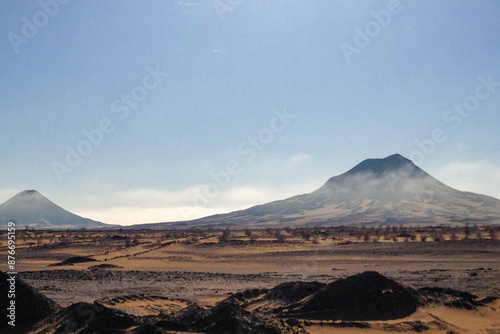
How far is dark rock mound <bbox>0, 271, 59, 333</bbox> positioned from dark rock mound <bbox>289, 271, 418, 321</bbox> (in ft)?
22.4

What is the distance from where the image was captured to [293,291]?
14.5 meters

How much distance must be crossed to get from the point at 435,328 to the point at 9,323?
10.8 metres

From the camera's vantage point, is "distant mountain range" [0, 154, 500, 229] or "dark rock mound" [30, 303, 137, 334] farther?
"distant mountain range" [0, 154, 500, 229]

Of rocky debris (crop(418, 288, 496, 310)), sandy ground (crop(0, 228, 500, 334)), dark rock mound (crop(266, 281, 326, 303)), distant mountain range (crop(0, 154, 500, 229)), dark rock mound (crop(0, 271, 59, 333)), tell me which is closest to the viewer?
dark rock mound (crop(0, 271, 59, 333))

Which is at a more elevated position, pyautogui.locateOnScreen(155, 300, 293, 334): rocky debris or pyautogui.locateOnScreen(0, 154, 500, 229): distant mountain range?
pyautogui.locateOnScreen(0, 154, 500, 229): distant mountain range

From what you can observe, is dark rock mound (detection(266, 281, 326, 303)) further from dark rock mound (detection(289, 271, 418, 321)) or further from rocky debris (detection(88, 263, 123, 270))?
rocky debris (detection(88, 263, 123, 270))

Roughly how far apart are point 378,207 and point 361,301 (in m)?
155

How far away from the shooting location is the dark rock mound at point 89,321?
9172 mm

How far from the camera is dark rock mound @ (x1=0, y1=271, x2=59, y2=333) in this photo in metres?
11.0

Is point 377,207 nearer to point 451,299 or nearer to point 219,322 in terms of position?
point 451,299

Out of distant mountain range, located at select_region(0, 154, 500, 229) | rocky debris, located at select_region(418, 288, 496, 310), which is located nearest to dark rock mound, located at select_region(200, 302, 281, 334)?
rocky debris, located at select_region(418, 288, 496, 310)

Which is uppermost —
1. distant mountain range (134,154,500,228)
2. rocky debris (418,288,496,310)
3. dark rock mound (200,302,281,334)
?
distant mountain range (134,154,500,228)

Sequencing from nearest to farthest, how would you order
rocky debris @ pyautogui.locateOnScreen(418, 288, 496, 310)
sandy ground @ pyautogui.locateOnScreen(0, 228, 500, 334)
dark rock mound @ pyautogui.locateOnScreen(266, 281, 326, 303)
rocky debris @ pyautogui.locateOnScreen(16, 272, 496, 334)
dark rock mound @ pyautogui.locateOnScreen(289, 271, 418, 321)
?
rocky debris @ pyautogui.locateOnScreen(16, 272, 496, 334) < dark rock mound @ pyautogui.locateOnScreen(289, 271, 418, 321) < sandy ground @ pyautogui.locateOnScreen(0, 228, 500, 334) < rocky debris @ pyautogui.locateOnScreen(418, 288, 496, 310) < dark rock mound @ pyautogui.locateOnScreen(266, 281, 326, 303)

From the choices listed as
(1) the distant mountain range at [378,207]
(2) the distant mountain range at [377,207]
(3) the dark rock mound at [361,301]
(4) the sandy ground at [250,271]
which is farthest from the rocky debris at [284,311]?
(1) the distant mountain range at [378,207]
